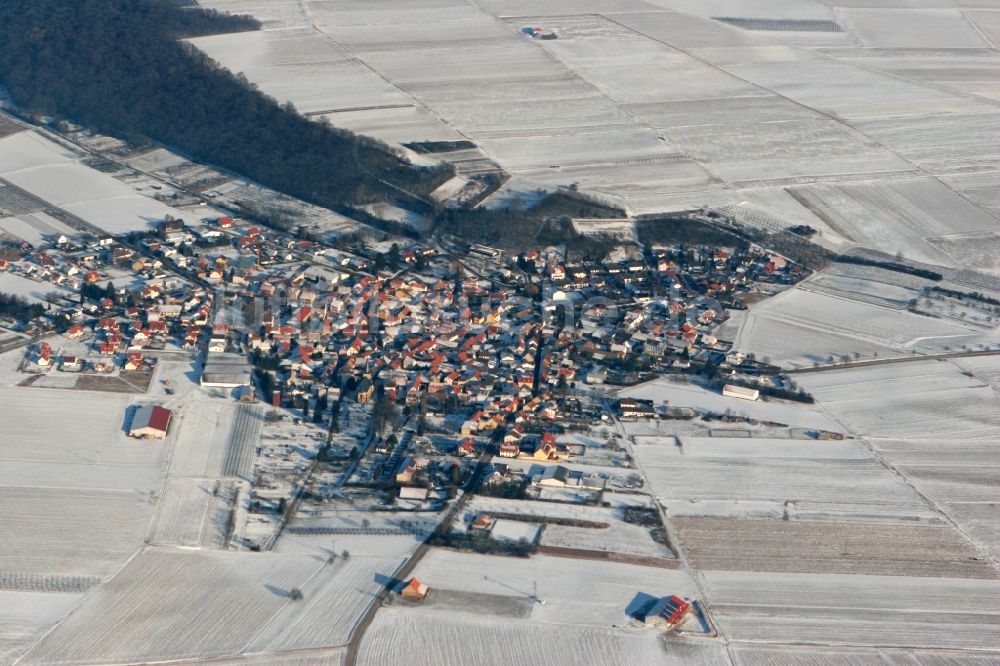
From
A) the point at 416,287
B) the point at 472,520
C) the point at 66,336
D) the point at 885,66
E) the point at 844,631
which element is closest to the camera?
the point at 844,631

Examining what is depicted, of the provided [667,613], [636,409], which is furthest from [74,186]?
[667,613]

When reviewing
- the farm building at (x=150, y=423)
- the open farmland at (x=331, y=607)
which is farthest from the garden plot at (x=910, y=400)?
the farm building at (x=150, y=423)

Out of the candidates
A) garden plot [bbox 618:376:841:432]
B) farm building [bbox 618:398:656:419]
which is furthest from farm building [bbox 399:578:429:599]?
garden plot [bbox 618:376:841:432]

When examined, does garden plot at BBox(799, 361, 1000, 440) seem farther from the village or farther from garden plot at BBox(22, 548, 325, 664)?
garden plot at BBox(22, 548, 325, 664)

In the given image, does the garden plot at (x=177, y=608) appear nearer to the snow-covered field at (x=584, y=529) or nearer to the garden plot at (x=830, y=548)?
the snow-covered field at (x=584, y=529)

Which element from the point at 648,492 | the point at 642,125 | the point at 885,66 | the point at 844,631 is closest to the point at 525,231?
the point at 642,125

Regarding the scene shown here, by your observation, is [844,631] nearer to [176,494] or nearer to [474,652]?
[474,652]
